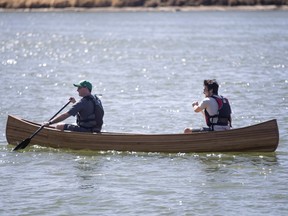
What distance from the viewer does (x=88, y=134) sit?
66.6 ft

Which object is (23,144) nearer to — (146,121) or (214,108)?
(214,108)

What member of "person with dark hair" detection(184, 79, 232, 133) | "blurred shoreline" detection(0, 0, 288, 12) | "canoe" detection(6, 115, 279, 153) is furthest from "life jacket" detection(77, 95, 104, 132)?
"blurred shoreline" detection(0, 0, 288, 12)

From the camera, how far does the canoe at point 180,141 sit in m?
19.7

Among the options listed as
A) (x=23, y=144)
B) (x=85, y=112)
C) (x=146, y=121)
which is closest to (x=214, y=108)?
(x=85, y=112)

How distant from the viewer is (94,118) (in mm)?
20469

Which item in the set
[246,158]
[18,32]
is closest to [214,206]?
[246,158]

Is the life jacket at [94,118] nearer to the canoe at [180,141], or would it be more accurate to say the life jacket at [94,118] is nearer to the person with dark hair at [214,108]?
the canoe at [180,141]

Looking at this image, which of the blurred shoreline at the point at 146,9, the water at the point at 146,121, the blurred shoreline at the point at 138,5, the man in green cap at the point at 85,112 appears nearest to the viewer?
the water at the point at 146,121

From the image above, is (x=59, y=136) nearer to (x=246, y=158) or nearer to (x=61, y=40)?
(x=246, y=158)

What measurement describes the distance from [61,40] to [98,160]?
2070 inches

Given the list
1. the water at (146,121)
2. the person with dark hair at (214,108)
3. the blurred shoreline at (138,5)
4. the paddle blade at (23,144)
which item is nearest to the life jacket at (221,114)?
the person with dark hair at (214,108)

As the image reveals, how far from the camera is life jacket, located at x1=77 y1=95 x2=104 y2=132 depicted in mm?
20281

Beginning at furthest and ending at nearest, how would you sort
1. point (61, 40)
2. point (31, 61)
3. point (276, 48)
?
point (61, 40)
point (276, 48)
point (31, 61)

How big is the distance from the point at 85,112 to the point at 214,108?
101 inches
